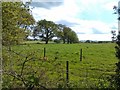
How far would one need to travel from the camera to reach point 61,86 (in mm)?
4066

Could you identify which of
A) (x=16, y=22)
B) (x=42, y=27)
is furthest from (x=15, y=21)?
(x=42, y=27)

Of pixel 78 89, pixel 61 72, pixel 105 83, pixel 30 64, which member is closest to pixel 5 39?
pixel 30 64

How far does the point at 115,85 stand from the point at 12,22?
6.39 ft

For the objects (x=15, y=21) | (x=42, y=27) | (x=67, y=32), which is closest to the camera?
(x=15, y=21)

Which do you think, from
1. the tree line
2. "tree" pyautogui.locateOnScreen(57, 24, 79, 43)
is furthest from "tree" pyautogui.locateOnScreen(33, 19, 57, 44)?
"tree" pyautogui.locateOnScreen(57, 24, 79, 43)

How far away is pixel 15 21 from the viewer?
188 inches

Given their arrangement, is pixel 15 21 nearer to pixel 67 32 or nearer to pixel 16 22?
pixel 16 22

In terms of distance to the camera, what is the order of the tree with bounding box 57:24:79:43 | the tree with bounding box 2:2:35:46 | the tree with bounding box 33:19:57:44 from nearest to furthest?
the tree with bounding box 2:2:35:46
the tree with bounding box 33:19:57:44
the tree with bounding box 57:24:79:43

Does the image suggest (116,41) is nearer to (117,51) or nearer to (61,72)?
(117,51)

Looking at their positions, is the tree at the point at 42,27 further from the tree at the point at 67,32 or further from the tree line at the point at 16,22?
the tree at the point at 67,32

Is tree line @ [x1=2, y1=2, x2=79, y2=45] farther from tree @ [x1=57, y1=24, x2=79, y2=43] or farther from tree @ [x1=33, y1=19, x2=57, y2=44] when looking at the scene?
tree @ [x1=57, y1=24, x2=79, y2=43]

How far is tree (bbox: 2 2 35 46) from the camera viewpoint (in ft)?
14.7

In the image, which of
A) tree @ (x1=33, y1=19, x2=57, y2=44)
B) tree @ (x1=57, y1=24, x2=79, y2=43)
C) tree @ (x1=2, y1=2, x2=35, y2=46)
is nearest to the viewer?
tree @ (x1=2, y1=2, x2=35, y2=46)

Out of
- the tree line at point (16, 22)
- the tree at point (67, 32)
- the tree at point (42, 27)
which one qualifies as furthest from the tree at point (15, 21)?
the tree at point (67, 32)
